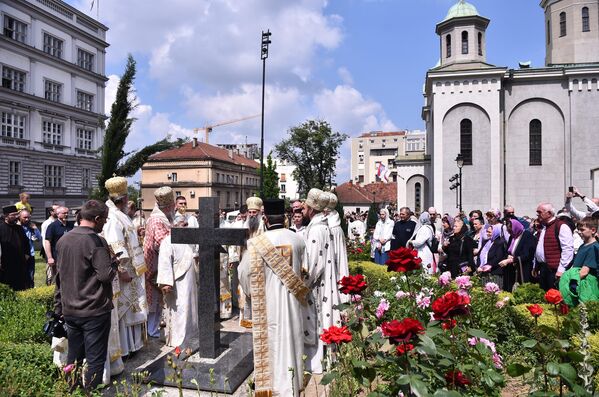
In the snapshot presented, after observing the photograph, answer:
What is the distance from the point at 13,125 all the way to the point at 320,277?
1417 inches

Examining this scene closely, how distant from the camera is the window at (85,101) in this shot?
4034 centimetres

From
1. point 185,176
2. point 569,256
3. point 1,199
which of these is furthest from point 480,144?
point 185,176

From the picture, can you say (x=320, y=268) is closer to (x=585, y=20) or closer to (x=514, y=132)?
(x=514, y=132)

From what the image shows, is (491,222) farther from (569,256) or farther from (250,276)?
(250,276)

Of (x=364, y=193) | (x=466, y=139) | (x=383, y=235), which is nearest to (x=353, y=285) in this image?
(x=383, y=235)

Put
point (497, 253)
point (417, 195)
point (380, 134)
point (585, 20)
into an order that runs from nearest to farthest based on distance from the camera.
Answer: point (497, 253) → point (585, 20) → point (417, 195) → point (380, 134)

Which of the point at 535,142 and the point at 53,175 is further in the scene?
the point at 53,175

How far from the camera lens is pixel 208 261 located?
5254mm

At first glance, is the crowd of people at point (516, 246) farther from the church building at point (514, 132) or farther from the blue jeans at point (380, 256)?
the church building at point (514, 132)

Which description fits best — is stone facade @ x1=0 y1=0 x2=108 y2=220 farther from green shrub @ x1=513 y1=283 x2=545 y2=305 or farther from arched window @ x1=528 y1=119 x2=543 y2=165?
green shrub @ x1=513 y1=283 x2=545 y2=305

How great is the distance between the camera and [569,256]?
24.2 feet

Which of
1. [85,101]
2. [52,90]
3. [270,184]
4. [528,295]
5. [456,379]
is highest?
[52,90]

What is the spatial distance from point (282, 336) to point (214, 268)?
1249 mm

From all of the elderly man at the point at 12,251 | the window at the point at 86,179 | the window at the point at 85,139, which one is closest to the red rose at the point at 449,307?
the elderly man at the point at 12,251
